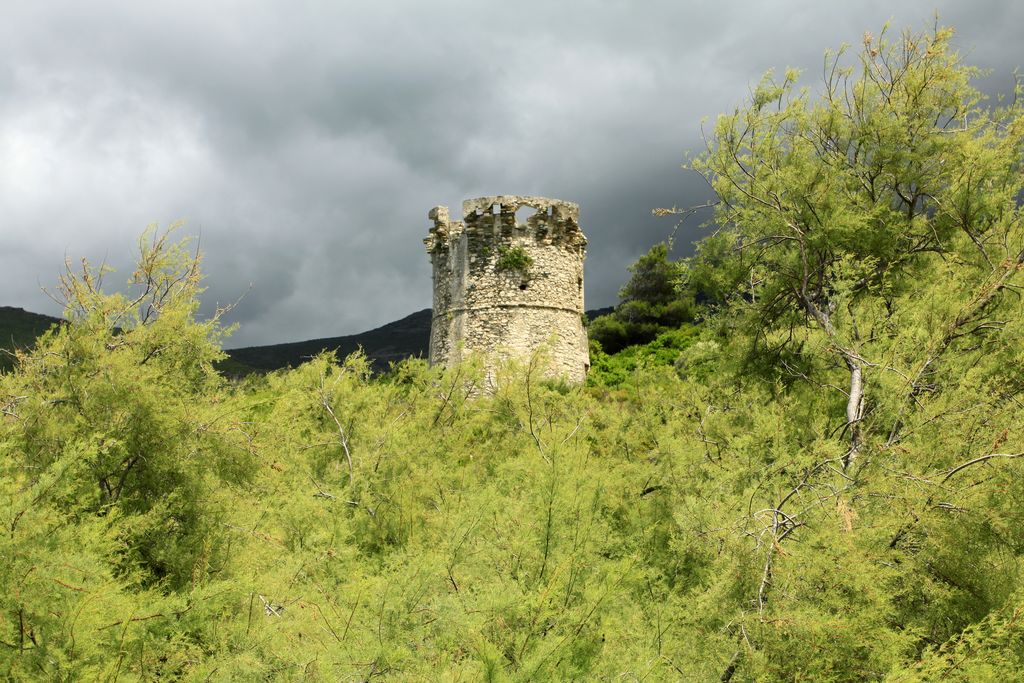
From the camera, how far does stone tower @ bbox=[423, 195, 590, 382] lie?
19.9 meters

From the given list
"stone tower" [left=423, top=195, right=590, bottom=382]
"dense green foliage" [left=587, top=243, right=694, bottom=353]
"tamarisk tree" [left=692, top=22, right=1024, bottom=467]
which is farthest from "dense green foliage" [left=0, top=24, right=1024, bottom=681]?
"dense green foliage" [left=587, top=243, right=694, bottom=353]

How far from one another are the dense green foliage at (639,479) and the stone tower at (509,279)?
8.73 metres

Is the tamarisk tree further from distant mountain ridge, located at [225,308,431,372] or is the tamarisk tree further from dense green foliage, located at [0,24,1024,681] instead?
distant mountain ridge, located at [225,308,431,372]

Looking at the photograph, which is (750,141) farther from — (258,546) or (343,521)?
(258,546)

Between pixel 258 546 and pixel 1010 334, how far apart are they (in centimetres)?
619

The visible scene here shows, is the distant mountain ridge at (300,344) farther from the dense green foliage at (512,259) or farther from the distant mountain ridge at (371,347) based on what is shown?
the dense green foliage at (512,259)

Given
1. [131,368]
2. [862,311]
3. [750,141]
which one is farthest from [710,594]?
[750,141]

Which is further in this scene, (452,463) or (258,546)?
(452,463)

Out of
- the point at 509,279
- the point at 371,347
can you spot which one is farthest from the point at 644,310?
the point at 371,347

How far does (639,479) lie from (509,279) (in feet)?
42.3

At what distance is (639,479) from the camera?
7.40 metres

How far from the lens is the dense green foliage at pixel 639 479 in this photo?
427 centimetres

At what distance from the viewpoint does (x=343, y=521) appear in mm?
6730

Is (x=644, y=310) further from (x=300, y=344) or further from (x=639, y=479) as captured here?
(x=300, y=344)
